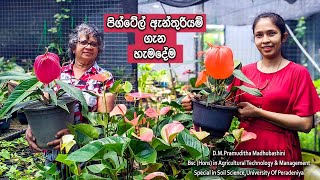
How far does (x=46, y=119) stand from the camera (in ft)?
3.05

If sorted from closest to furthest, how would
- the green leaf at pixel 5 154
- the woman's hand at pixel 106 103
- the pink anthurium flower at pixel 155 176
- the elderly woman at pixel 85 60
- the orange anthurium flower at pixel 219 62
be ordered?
1. the pink anthurium flower at pixel 155 176
2. the orange anthurium flower at pixel 219 62
3. the woman's hand at pixel 106 103
4. the elderly woman at pixel 85 60
5. the green leaf at pixel 5 154

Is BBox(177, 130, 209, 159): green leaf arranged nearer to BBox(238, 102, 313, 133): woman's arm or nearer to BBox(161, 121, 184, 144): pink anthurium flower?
BBox(161, 121, 184, 144): pink anthurium flower

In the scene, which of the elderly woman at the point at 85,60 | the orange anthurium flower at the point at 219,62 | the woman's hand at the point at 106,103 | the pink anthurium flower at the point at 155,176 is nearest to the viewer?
the pink anthurium flower at the point at 155,176

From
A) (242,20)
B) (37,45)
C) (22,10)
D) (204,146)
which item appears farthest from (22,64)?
(204,146)

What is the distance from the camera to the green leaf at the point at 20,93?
34.8 inches

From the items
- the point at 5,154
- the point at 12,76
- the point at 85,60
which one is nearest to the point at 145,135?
the point at 12,76

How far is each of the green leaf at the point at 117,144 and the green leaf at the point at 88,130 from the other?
0.14m

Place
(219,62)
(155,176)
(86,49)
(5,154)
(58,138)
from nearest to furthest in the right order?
1. (155,176)
2. (219,62)
3. (58,138)
4. (86,49)
5. (5,154)

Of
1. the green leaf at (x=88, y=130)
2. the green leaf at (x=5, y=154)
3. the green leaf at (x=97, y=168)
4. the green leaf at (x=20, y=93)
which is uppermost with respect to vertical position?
the green leaf at (x=20, y=93)

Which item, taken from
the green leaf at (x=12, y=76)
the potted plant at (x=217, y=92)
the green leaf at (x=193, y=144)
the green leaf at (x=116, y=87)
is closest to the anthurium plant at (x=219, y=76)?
the potted plant at (x=217, y=92)

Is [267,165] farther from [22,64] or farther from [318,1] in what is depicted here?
[22,64]

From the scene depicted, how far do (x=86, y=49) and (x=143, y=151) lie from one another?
564mm

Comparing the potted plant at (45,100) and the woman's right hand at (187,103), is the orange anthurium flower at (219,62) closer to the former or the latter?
the woman's right hand at (187,103)

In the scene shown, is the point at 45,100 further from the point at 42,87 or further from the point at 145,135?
the point at 145,135
